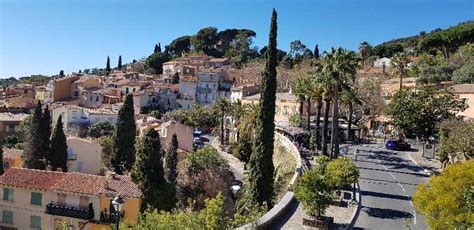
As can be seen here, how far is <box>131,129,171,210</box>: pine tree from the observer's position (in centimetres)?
3316

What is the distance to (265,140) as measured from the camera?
2678cm

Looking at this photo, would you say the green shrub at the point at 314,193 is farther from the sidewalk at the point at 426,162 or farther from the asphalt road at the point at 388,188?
the sidewalk at the point at 426,162

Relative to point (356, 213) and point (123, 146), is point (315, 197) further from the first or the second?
point (123, 146)

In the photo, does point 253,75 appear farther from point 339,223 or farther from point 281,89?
point 339,223

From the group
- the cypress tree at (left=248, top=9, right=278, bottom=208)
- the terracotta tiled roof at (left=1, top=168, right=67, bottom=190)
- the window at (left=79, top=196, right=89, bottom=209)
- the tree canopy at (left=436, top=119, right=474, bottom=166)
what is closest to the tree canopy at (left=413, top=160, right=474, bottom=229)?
the cypress tree at (left=248, top=9, right=278, bottom=208)

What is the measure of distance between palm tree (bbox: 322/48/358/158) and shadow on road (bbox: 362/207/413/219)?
1080 cm

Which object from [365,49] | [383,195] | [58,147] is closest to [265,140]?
[383,195]

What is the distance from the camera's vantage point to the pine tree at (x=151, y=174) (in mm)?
33156

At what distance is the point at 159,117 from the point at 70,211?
51788 millimetres

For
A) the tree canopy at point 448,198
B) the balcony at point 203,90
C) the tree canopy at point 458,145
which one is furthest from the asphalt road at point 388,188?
the balcony at point 203,90

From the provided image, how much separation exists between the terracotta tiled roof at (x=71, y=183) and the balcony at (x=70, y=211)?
1.06 metres

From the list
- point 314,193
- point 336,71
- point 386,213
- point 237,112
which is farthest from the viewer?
point 237,112

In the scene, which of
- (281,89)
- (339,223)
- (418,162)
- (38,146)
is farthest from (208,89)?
(339,223)

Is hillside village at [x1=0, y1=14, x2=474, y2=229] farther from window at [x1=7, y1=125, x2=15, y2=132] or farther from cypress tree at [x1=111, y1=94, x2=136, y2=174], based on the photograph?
cypress tree at [x1=111, y1=94, x2=136, y2=174]
